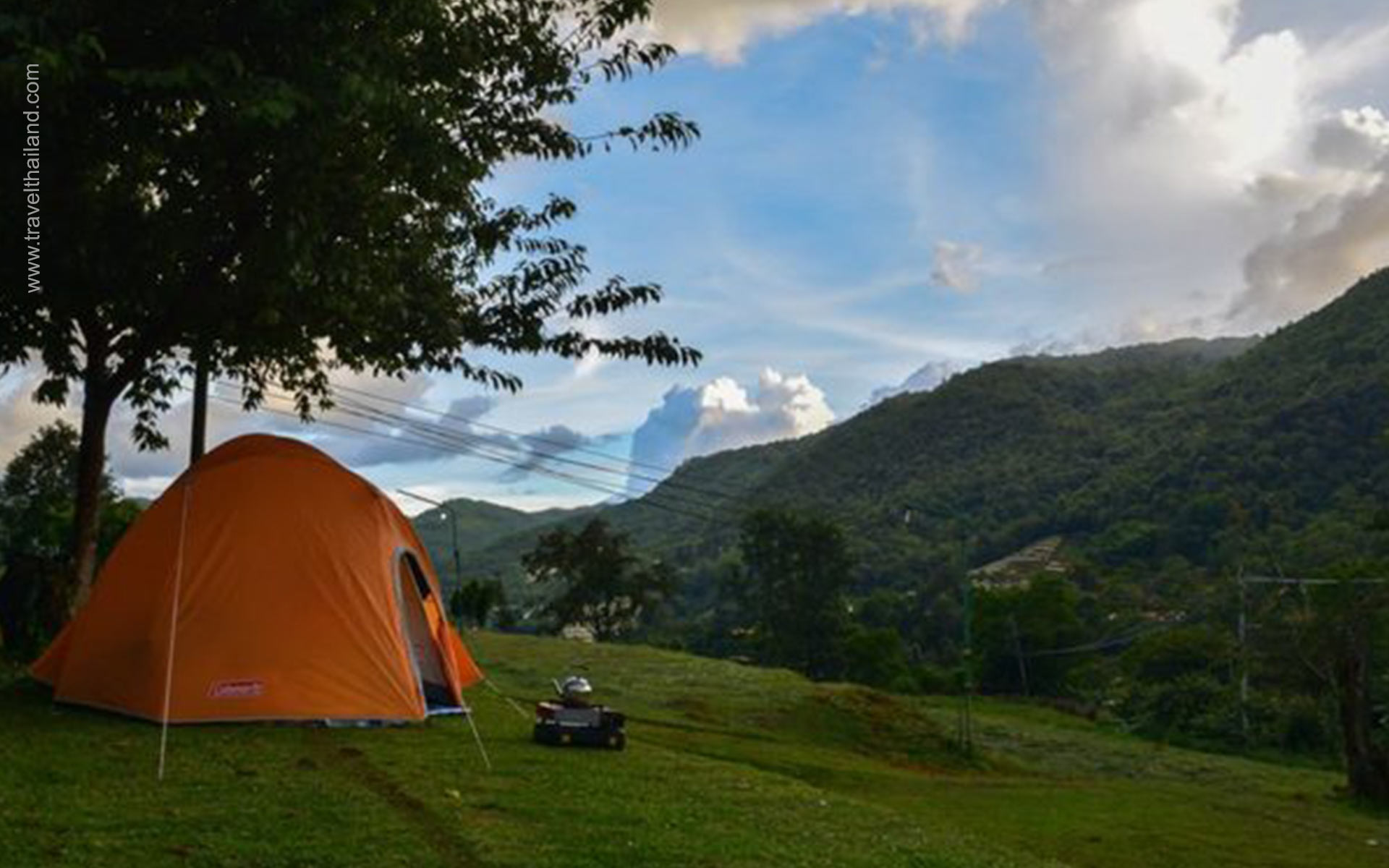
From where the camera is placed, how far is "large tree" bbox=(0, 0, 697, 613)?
1007 cm

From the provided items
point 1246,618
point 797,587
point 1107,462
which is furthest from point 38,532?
point 1107,462

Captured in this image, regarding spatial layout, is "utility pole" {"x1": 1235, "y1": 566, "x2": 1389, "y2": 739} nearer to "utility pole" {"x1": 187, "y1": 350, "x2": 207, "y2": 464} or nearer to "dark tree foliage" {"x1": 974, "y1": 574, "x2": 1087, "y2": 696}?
"dark tree foliage" {"x1": 974, "y1": 574, "x2": 1087, "y2": 696}

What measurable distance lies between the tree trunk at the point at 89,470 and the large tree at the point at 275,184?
0.11 feet

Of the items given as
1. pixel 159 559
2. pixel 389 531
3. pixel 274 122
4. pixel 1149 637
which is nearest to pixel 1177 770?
pixel 389 531

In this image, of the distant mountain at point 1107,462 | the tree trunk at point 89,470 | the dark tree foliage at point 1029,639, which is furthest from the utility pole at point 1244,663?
the tree trunk at point 89,470

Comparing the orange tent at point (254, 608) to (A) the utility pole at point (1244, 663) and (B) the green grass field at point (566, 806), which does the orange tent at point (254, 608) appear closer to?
(B) the green grass field at point (566, 806)

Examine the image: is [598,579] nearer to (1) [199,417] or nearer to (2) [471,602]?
(2) [471,602]

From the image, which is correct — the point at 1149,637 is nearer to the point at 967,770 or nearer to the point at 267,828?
the point at 967,770

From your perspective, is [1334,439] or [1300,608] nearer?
[1300,608]

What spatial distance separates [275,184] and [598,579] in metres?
65.4

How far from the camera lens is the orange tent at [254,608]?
13.8m

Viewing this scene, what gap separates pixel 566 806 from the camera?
1091cm

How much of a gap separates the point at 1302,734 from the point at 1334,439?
188 feet

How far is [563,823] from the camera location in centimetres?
1015
